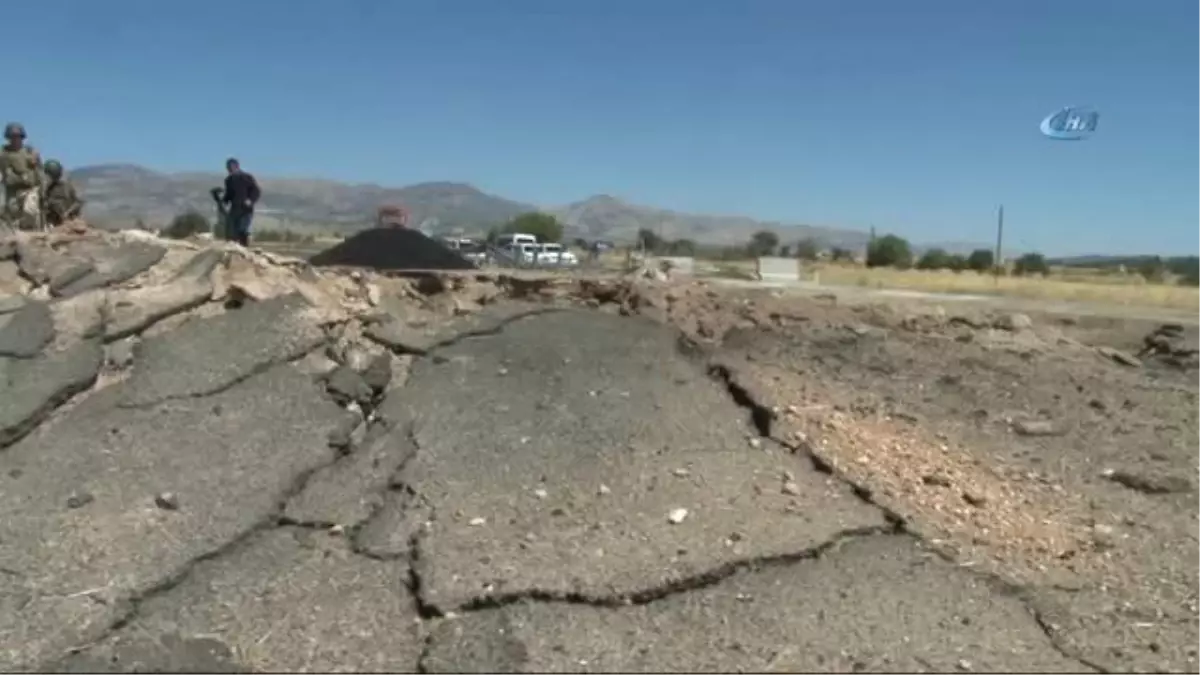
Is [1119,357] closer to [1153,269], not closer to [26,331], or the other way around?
[26,331]

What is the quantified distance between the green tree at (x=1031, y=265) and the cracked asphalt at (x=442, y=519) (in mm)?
45568

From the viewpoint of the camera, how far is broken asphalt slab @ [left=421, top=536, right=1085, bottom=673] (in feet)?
13.4

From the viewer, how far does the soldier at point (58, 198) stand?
1113 cm

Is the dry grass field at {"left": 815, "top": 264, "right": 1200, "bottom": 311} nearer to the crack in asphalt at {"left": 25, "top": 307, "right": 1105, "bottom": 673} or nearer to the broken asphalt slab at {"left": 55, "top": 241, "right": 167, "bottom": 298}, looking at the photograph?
the crack in asphalt at {"left": 25, "top": 307, "right": 1105, "bottom": 673}

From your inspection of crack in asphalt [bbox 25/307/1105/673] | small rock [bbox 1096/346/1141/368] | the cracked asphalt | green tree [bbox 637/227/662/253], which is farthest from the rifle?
green tree [bbox 637/227/662/253]

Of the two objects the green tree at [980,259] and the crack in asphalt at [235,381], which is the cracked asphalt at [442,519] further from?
the green tree at [980,259]

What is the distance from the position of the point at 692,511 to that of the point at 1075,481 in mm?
2268

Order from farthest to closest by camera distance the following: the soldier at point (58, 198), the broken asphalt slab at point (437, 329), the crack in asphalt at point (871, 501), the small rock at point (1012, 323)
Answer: the soldier at point (58, 198) → the small rock at point (1012, 323) → the broken asphalt slab at point (437, 329) → the crack in asphalt at point (871, 501)

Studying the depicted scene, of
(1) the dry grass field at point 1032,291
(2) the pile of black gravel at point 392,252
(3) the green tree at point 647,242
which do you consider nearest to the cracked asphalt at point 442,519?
(2) the pile of black gravel at point 392,252

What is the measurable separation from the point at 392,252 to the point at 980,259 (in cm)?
4605

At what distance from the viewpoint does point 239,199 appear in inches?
434

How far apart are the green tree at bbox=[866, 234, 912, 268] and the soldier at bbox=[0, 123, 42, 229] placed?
4158cm

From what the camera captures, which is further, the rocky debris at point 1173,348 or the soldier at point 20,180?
the soldier at point 20,180

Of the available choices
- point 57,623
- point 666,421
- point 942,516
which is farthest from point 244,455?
point 942,516
